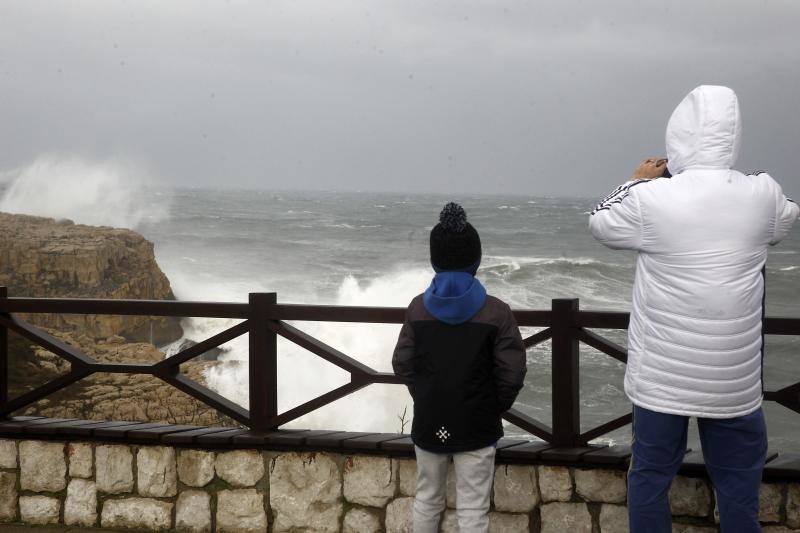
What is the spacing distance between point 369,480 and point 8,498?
67.8 inches

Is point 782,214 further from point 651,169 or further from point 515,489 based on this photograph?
point 515,489

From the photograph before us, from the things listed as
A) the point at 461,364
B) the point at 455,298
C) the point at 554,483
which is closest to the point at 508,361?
the point at 461,364

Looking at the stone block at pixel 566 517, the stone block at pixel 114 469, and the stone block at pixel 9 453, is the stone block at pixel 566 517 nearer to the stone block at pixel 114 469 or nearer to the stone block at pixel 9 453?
the stone block at pixel 114 469

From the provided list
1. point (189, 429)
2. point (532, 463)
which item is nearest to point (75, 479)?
point (189, 429)

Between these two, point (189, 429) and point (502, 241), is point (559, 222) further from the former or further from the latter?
point (189, 429)

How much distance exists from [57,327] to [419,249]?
33.2 metres

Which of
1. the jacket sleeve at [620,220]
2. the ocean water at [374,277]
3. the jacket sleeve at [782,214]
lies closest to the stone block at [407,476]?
the jacket sleeve at [620,220]

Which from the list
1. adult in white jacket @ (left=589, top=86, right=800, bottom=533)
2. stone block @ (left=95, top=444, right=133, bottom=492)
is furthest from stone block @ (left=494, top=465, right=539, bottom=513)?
stone block @ (left=95, top=444, right=133, bottom=492)

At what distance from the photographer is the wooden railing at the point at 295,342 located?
378 centimetres

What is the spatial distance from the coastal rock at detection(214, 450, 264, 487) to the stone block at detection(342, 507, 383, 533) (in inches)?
16.8

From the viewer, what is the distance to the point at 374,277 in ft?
121

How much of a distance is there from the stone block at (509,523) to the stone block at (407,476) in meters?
0.34

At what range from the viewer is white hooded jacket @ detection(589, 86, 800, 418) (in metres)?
2.76

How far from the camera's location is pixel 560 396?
12.6ft
